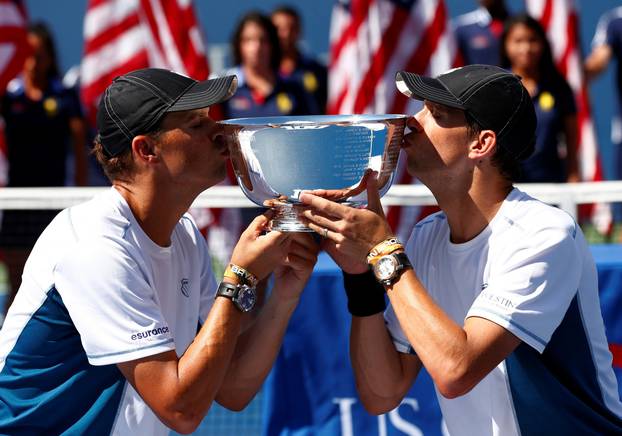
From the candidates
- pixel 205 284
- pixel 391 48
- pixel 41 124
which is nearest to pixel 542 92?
pixel 391 48

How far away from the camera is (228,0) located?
42.7 ft

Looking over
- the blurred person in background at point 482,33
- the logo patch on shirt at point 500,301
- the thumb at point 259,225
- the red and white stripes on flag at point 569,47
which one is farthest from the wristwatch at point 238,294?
the red and white stripes on flag at point 569,47

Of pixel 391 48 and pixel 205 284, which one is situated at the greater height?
pixel 205 284

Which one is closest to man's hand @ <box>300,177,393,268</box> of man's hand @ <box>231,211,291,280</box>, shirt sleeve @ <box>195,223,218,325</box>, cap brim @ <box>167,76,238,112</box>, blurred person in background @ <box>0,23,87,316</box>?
man's hand @ <box>231,211,291,280</box>

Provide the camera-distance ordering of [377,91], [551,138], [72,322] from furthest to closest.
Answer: [377,91] → [551,138] → [72,322]

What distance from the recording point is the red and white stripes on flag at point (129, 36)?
790cm

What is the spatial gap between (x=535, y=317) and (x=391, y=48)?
4.99 metres

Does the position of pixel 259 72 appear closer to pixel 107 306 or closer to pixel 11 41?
pixel 11 41

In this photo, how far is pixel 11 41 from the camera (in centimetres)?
707

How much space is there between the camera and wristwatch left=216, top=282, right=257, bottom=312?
3.05 m

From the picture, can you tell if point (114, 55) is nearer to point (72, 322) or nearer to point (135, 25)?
point (135, 25)

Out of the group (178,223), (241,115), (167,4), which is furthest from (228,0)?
(178,223)

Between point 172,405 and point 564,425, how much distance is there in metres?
1.09

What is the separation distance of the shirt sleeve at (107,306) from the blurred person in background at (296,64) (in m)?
5.22
